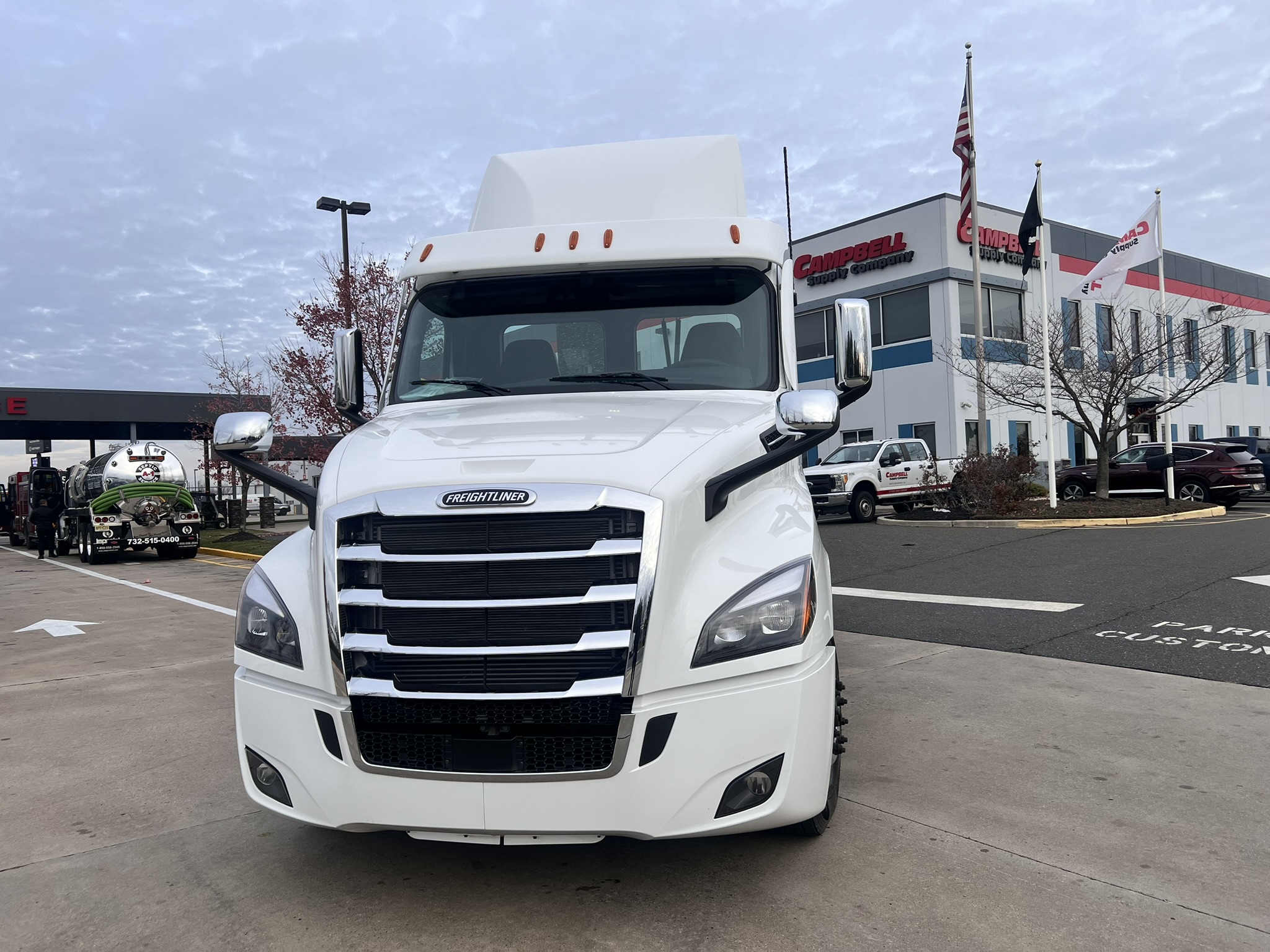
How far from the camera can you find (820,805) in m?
3.22

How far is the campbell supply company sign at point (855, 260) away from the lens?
29.8 meters

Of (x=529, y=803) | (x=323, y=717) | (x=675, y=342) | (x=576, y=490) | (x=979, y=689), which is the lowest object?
(x=979, y=689)

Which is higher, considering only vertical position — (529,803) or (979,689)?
(529,803)

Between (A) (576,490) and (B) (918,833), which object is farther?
(B) (918,833)

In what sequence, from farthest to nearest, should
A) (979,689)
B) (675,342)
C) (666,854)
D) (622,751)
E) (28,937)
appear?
1. (979,689)
2. (675,342)
3. (666,854)
4. (28,937)
5. (622,751)

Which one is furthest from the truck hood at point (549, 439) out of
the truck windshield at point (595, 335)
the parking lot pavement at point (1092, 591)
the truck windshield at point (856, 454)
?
the truck windshield at point (856, 454)

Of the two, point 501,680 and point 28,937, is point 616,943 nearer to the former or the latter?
point 501,680

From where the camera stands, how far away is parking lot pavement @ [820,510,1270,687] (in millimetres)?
7176

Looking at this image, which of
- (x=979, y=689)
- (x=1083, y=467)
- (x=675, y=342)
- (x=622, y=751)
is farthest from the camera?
(x=1083, y=467)

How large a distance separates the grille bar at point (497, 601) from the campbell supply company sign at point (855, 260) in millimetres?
27713

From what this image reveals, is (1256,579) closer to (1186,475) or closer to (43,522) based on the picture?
(1186,475)

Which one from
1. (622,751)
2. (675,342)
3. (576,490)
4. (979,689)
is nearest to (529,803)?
(622,751)

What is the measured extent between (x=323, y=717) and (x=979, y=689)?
4524 mm

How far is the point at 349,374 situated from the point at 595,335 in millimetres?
1408
